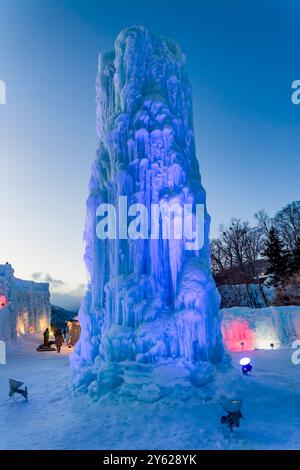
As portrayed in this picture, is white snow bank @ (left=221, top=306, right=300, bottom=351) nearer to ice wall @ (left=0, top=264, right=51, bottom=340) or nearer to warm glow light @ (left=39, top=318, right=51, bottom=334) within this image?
ice wall @ (left=0, top=264, right=51, bottom=340)

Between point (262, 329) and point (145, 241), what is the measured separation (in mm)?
15418

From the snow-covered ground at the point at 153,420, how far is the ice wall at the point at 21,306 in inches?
578

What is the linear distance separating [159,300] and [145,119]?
649cm

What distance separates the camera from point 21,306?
2750cm

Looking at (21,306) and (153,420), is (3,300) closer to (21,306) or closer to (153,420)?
(21,306)

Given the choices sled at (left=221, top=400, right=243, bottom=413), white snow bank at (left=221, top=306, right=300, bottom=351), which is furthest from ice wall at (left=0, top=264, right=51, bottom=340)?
sled at (left=221, top=400, right=243, bottom=413)

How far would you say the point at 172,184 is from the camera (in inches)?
444

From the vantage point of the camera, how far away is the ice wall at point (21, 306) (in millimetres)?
24172

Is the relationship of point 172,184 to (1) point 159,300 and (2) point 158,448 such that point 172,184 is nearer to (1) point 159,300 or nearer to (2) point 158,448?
(1) point 159,300

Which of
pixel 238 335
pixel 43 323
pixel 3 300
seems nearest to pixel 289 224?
pixel 238 335

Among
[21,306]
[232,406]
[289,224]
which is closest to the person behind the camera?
[232,406]
